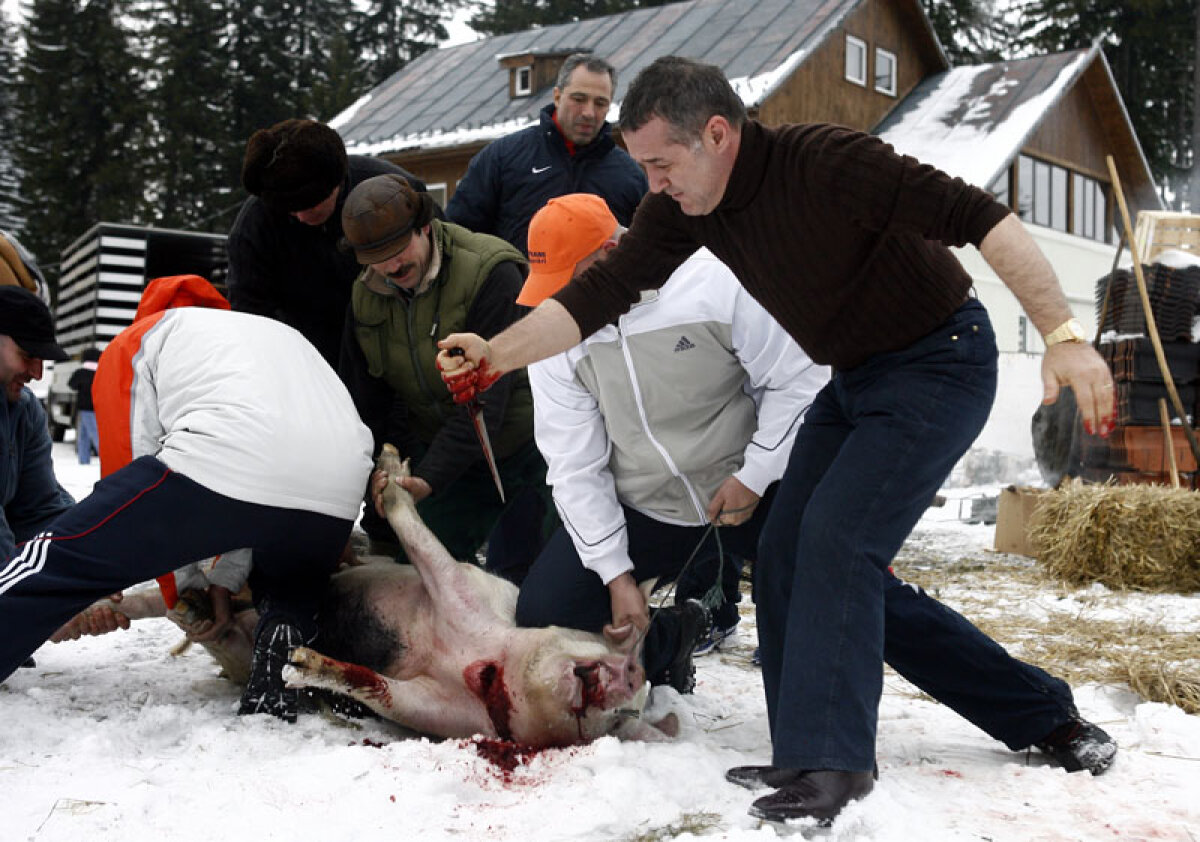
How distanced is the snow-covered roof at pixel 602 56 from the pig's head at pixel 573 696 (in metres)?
Answer: 13.4

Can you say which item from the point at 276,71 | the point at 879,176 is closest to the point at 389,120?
the point at 276,71

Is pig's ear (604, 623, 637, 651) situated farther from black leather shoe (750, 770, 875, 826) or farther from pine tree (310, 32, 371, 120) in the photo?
pine tree (310, 32, 371, 120)

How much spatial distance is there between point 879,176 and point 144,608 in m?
2.50

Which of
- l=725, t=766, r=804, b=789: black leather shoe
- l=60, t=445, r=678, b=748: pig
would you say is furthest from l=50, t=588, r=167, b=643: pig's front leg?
l=725, t=766, r=804, b=789: black leather shoe

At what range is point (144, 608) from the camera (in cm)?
352

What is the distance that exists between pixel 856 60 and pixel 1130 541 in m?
14.2

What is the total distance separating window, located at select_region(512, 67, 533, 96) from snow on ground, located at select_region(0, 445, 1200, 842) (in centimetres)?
1553

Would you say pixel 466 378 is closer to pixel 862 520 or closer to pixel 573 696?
pixel 573 696

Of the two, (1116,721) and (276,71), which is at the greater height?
(276,71)

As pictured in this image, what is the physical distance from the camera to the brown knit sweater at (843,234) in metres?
2.29

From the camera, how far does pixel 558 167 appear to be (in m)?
4.75

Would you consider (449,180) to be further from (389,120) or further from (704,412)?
(704,412)

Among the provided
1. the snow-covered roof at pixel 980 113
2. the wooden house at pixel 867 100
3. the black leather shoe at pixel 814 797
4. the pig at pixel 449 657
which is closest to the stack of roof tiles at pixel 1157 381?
the pig at pixel 449 657

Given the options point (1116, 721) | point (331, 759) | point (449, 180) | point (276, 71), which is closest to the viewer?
point (331, 759)
